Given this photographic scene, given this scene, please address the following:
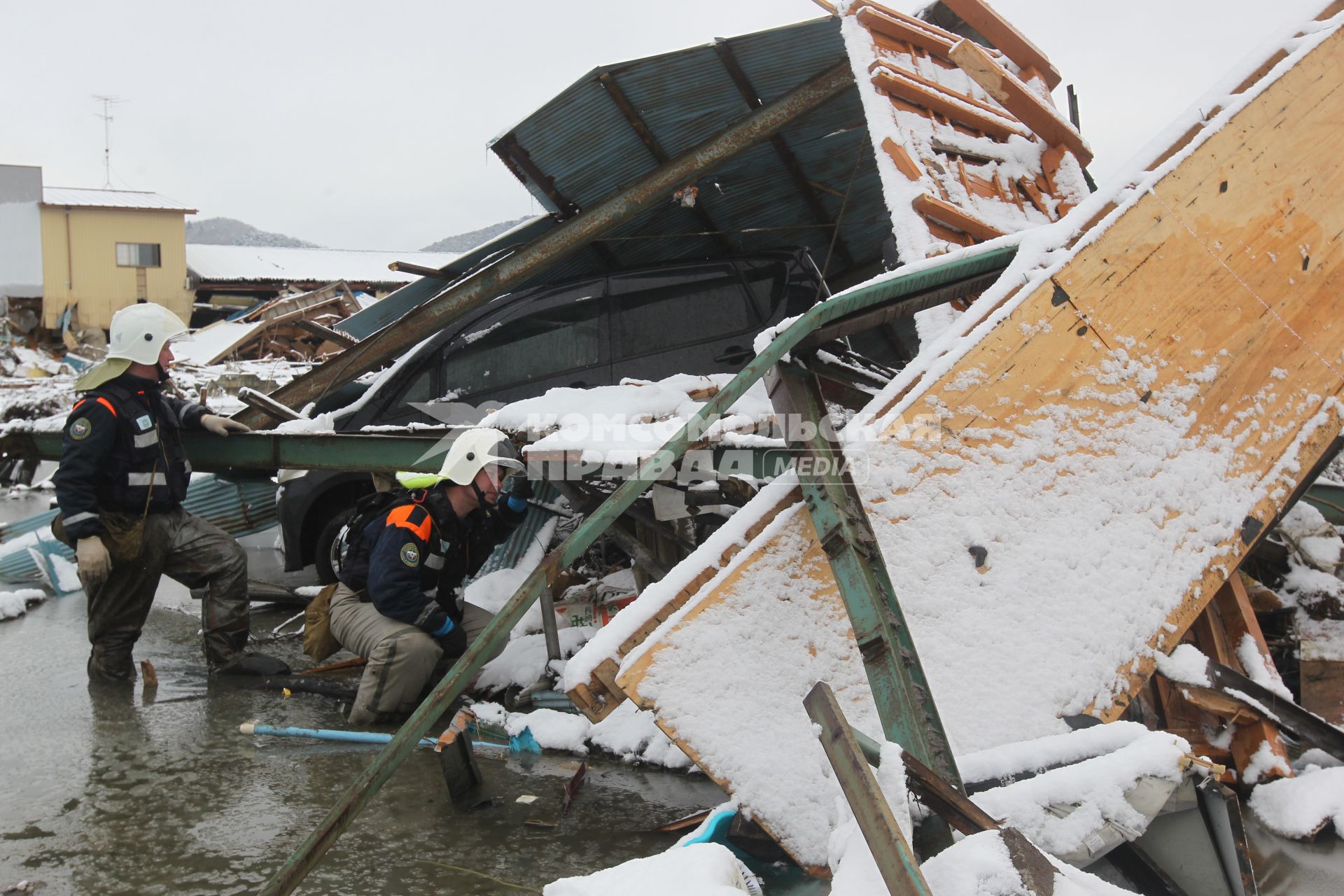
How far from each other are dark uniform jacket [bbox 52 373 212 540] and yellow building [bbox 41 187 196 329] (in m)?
25.8

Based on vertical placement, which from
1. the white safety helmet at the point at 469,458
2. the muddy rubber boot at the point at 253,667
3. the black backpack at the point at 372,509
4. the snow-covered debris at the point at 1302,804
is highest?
the white safety helmet at the point at 469,458

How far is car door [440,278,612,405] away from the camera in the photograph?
19.3ft

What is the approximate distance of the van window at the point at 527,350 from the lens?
5.91 metres

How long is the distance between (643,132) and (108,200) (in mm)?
28600

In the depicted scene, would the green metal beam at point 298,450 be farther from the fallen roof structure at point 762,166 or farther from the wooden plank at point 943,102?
the wooden plank at point 943,102

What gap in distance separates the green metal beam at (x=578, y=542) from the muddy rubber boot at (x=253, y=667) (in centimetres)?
252

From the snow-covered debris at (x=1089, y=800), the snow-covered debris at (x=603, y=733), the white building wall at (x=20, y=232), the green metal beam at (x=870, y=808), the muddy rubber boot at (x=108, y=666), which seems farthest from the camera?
the white building wall at (x=20, y=232)

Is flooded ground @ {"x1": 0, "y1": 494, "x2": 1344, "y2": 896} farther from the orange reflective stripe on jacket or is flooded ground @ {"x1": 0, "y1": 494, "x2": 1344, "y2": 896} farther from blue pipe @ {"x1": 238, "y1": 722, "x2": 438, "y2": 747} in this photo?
the orange reflective stripe on jacket

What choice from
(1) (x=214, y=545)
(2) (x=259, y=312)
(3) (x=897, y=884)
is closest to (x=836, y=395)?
(3) (x=897, y=884)

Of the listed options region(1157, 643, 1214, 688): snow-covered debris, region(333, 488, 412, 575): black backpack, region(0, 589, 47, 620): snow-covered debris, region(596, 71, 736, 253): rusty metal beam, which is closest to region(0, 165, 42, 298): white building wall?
region(0, 589, 47, 620): snow-covered debris

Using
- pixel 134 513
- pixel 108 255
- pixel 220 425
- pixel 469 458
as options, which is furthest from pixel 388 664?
pixel 108 255

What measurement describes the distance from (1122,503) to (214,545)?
4146 millimetres

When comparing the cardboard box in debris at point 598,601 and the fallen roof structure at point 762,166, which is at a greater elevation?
the fallen roof structure at point 762,166

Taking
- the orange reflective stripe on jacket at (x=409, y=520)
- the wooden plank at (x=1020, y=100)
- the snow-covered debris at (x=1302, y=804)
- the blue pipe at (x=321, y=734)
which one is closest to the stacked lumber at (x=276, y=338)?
the orange reflective stripe on jacket at (x=409, y=520)
